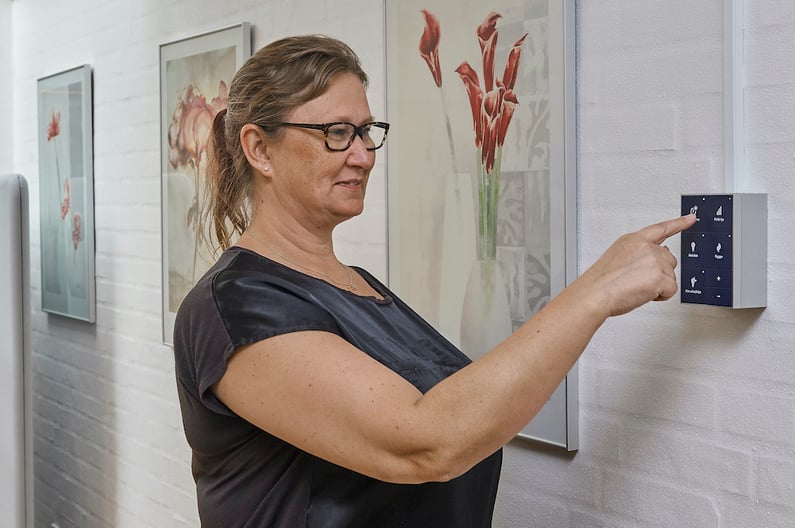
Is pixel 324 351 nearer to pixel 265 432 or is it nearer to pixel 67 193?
pixel 265 432

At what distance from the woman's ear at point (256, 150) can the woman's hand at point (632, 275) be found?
1.90 ft

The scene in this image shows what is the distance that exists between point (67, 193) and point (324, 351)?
3.02 m

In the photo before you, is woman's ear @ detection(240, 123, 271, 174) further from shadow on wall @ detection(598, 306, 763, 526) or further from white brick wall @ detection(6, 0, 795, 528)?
shadow on wall @ detection(598, 306, 763, 526)

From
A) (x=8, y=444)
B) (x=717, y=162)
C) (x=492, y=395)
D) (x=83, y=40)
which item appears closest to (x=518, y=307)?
(x=717, y=162)

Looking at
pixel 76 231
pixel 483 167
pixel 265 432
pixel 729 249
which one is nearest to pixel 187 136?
pixel 76 231

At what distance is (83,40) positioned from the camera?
3.84 metres

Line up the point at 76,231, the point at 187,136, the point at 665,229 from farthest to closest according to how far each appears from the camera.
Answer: the point at 76,231, the point at 187,136, the point at 665,229

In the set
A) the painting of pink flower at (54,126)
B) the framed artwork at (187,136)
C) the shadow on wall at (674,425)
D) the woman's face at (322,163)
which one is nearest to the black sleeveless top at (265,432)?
the woman's face at (322,163)

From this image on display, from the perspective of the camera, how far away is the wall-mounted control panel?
145 centimetres

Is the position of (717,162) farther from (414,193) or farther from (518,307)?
(414,193)

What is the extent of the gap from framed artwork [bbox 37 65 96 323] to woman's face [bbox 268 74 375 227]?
2.43 metres

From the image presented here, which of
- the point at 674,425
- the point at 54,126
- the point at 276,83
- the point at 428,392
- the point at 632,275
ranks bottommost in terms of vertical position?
the point at 674,425

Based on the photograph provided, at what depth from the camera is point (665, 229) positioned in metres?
1.43

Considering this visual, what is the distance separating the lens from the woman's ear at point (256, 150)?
1580 mm
